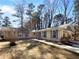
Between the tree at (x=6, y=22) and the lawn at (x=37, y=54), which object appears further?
the tree at (x=6, y=22)

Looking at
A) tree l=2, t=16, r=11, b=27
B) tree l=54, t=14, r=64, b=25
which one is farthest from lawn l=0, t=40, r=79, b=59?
tree l=2, t=16, r=11, b=27

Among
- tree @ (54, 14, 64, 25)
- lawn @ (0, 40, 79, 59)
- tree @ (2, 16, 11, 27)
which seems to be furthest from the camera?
tree @ (2, 16, 11, 27)

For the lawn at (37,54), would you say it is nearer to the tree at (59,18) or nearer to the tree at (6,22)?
the tree at (59,18)

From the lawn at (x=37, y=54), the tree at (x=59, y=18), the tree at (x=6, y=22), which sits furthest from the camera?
the tree at (x=6, y=22)

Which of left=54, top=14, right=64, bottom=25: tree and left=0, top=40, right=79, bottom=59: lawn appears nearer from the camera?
left=0, top=40, right=79, bottom=59: lawn

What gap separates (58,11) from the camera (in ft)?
129

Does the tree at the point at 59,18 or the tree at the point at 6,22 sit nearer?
the tree at the point at 59,18

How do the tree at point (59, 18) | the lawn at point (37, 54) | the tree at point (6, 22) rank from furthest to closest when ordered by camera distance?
the tree at point (6, 22) → the tree at point (59, 18) → the lawn at point (37, 54)

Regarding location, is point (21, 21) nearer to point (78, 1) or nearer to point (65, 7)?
point (65, 7)

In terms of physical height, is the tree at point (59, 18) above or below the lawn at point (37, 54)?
above

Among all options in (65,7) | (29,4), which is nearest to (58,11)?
(65,7)

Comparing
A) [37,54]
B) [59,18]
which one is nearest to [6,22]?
[59,18]

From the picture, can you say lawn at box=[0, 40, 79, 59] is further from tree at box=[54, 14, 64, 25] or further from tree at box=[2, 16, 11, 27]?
tree at box=[2, 16, 11, 27]

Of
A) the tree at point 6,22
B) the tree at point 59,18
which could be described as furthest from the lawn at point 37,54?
the tree at point 6,22
